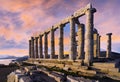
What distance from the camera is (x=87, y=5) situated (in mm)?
28875

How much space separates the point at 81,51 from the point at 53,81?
23877 millimetres

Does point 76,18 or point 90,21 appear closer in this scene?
point 90,21

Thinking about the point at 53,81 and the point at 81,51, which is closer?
the point at 53,81

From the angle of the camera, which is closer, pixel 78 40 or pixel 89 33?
pixel 89 33

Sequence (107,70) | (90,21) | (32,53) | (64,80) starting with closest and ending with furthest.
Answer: (64,80)
(107,70)
(90,21)
(32,53)

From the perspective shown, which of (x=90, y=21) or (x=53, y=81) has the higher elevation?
(x=90, y=21)

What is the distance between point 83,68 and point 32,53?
36.6m

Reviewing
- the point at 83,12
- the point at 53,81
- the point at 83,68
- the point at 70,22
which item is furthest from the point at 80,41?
the point at 53,81

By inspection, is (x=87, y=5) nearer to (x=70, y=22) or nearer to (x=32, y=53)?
(x=70, y=22)

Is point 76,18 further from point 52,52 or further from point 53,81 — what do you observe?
point 53,81

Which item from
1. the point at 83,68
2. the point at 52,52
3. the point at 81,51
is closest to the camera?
the point at 83,68

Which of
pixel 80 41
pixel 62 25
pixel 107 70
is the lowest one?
pixel 107 70

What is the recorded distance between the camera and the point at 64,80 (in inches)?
509

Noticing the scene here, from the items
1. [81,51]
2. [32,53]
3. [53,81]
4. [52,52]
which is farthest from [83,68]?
[32,53]
